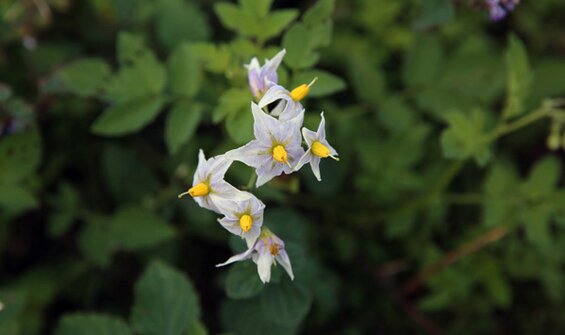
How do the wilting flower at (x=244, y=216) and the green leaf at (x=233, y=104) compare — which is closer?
the wilting flower at (x=244, y=216)

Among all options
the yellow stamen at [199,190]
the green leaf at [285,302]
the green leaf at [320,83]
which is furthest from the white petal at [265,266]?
the green leaf at [320,83]

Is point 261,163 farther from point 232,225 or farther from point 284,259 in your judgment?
point 284,259

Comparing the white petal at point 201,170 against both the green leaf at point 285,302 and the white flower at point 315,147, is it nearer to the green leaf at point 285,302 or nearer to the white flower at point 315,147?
the white flower at point 315,147

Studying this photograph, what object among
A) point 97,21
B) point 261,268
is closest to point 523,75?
point 261,268

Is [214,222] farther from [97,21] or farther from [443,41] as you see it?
[443,41]

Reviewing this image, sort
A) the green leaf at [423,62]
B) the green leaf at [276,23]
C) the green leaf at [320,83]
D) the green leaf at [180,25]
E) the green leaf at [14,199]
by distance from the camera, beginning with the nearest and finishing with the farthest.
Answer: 1. the green leaf at [320,83]
2. the green leaf at [276,23]
3. the green leaf at [14,199]
4. the green leaf at [180,25]
5. the green leaf at [423,62]

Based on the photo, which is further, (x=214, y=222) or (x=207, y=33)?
(x=214, y=222)

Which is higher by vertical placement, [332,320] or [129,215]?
[129,215]
